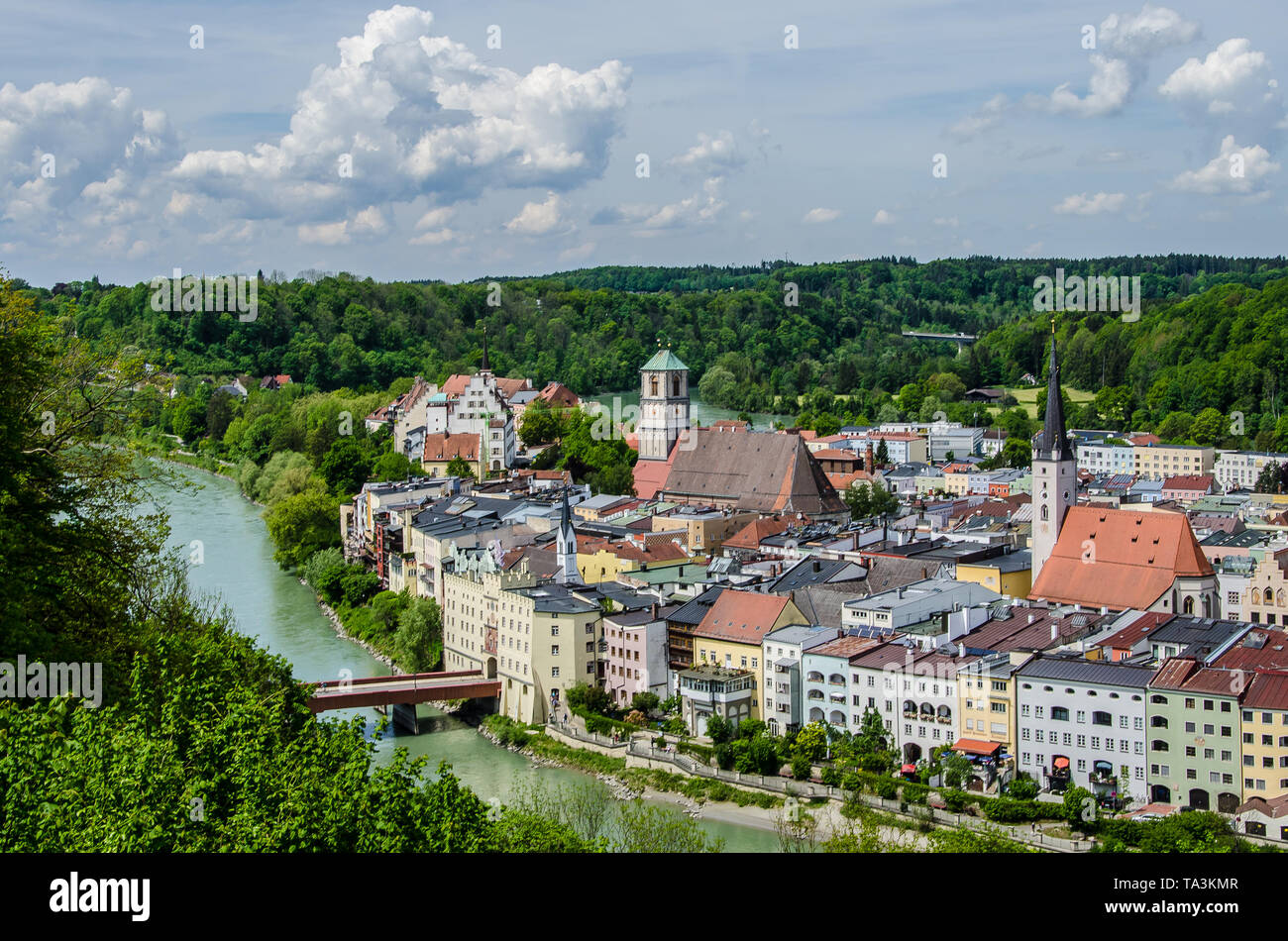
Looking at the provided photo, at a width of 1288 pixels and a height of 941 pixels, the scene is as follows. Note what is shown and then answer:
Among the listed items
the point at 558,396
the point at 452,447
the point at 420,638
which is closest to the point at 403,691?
the point at 420,638

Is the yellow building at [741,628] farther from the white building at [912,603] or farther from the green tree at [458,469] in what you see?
the green tree at [458,469]

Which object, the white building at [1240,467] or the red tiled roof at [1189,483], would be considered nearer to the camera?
the red tiled roof at [1189,483]

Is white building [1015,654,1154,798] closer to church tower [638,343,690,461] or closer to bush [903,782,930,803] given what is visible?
bush [903,782,930,803]

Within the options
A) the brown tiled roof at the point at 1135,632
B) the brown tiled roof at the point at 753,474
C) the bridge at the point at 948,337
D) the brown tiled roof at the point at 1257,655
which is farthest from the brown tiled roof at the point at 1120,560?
the bridge at the point at 948,337

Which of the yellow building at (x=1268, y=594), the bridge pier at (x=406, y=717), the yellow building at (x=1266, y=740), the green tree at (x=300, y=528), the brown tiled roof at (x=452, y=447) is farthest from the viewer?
the brown tiled roof at (x=452, y=447)

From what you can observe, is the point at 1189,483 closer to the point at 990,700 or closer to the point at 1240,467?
the point at 1240,467

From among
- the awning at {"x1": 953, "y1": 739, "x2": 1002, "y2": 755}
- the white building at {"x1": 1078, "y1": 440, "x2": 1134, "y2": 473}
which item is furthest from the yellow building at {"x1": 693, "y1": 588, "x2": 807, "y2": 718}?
the white building at {"x1": 1078, "y1": 440, "x2": 1134, "y2": 473}
